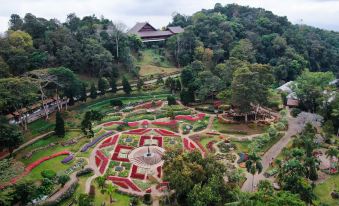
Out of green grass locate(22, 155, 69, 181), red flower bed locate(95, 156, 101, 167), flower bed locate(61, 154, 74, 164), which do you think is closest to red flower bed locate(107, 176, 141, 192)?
red flower bed locate(95, 156, 101, 167)

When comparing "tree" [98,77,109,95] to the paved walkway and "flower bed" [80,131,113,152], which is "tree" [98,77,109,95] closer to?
"flower bed" [80,131,113,152]

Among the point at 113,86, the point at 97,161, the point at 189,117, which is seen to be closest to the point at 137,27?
the point at 113,86

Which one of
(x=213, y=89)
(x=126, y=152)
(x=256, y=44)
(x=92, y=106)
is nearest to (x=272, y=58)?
(x=256, y=44)

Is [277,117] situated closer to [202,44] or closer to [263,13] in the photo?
[202,44]

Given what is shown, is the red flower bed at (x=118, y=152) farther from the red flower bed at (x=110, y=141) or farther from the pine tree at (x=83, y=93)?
the pine tree at (x=83, y=93)

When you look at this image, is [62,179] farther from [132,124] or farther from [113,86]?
[113,86]

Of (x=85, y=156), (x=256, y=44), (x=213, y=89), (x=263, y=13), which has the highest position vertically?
(x=263, y=13)
